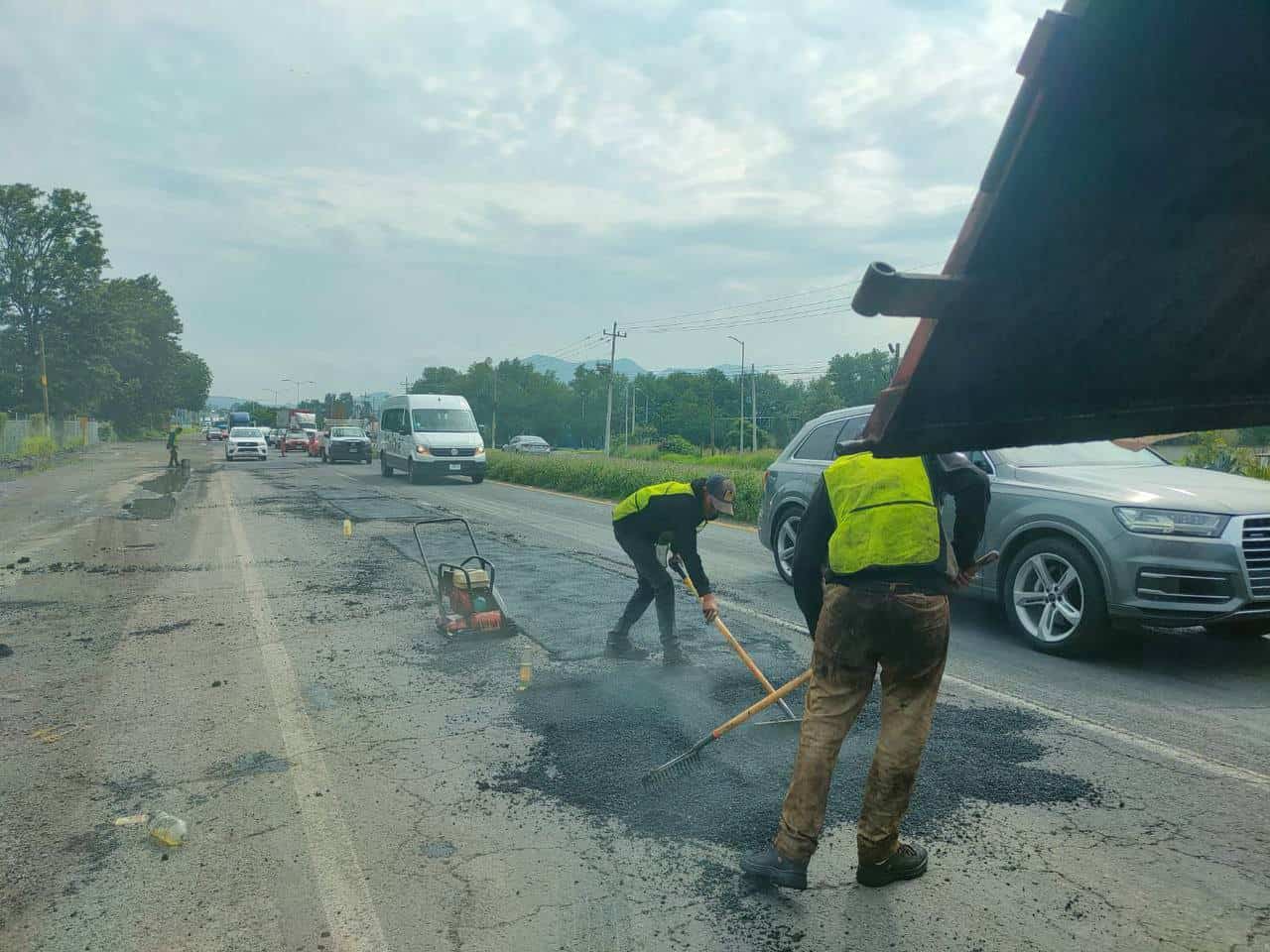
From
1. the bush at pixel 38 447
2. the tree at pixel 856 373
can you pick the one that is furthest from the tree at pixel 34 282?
the tree at pixel 856 373

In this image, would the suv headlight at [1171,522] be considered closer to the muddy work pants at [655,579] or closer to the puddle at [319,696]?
the muddy work pants at [655,579]

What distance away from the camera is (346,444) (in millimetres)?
35062

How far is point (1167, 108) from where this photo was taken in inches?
55.4

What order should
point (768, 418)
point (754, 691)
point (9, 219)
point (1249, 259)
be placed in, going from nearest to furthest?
1. point (1249, 259)
2. point (754, 691)
3. point (9, 219)
4. point (768, 418)

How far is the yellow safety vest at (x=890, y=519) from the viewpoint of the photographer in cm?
306

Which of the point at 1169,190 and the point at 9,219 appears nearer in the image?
the point at 1169,190

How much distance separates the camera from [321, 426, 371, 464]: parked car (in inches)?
1374

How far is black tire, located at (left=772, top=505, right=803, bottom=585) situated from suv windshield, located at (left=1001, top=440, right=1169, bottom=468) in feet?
7.42

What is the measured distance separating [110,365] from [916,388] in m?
66.9

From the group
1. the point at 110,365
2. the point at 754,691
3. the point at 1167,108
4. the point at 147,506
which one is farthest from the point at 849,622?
the point at 110,365

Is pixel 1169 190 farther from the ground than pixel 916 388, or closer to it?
farther from the ground

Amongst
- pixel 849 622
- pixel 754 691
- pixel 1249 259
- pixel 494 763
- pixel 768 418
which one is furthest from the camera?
pixel 768 418

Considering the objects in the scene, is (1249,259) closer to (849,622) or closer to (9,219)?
(849,622)

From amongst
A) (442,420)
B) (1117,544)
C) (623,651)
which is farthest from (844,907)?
(442,420)
